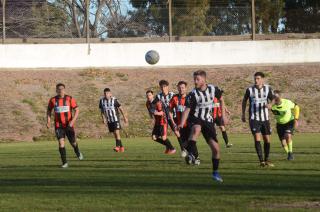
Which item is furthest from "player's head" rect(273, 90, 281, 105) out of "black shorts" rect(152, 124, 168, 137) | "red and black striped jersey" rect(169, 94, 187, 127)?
"black shorts" rect(152, 124, 168, 137)

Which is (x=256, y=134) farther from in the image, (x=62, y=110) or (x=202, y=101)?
(x=62, y=110)

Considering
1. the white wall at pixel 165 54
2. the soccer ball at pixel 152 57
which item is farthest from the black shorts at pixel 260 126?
the white wall at pixel 165 54

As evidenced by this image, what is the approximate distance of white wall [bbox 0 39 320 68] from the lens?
39.8 m

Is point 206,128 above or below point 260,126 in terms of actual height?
above

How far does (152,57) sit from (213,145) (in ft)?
83.4

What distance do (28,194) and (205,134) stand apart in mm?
3289

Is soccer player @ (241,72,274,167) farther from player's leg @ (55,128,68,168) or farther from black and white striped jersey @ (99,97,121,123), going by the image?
black and white striped jersey @ (99,97,121,123)

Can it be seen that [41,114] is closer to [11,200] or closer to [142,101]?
[142,101]

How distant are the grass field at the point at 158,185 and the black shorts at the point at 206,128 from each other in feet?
2.34

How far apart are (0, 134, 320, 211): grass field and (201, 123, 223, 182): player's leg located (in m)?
0.18

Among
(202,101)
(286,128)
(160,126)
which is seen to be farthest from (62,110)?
(286,128)

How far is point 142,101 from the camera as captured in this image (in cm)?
3762

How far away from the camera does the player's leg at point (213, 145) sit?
13281 millimetres

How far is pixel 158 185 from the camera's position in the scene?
41.7ft
